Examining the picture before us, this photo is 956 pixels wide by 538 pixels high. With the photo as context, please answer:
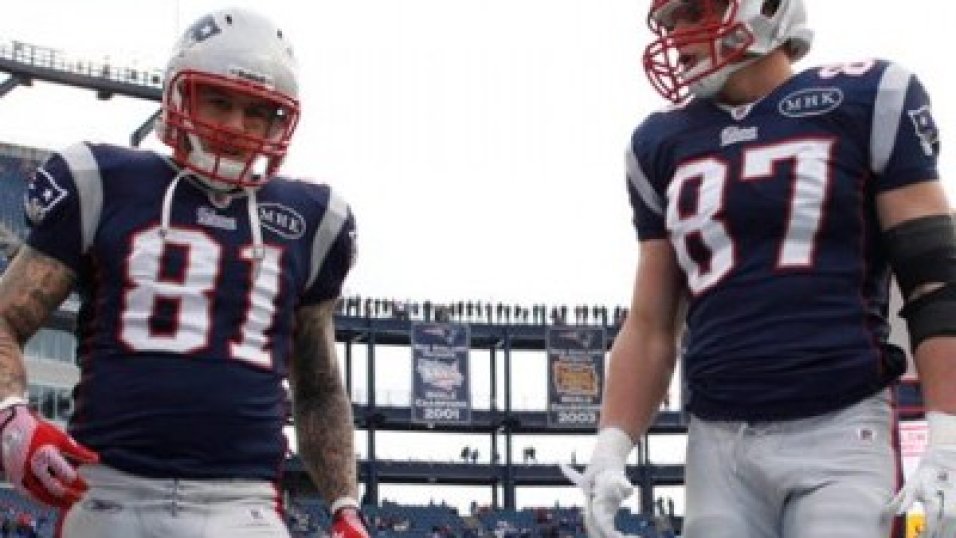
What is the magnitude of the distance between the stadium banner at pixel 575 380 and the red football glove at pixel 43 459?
129 feet

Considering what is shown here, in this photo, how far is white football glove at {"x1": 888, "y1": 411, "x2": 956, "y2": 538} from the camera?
312 cm

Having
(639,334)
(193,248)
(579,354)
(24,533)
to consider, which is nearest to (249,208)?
(193,248)

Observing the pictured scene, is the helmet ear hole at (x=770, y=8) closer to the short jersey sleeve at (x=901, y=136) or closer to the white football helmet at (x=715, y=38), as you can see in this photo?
the white football helmet at (x=715, y=38)

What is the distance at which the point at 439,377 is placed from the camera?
1649 inches

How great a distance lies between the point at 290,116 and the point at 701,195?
1259 mm

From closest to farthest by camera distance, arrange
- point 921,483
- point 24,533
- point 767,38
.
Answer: point 921,483 → point 767,38 → point 24,533

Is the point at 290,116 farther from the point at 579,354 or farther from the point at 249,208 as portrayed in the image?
the point at 579,354

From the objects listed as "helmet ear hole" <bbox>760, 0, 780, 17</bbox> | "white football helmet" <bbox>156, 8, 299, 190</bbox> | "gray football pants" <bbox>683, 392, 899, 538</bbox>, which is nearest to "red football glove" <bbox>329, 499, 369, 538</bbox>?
"white football helmet" <bbox>156, 8, 299, 190</bbox>

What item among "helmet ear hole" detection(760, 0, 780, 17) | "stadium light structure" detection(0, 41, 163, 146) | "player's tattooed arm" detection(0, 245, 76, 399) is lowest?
"stadium light structure" detection(0, 41, 163, 146)

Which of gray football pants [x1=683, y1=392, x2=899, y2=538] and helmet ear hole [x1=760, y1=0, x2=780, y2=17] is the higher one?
helmet ear hole [x1=760, y1=0, x2=780, y2=17]

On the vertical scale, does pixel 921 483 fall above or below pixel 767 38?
below

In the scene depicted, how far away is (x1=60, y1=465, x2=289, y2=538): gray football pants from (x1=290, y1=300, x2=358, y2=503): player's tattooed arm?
2.16 feet

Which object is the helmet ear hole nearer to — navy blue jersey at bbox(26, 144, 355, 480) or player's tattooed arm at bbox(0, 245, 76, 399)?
navy blue jersey at bbox(26, 144, 355, 480)

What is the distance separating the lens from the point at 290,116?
438cm
